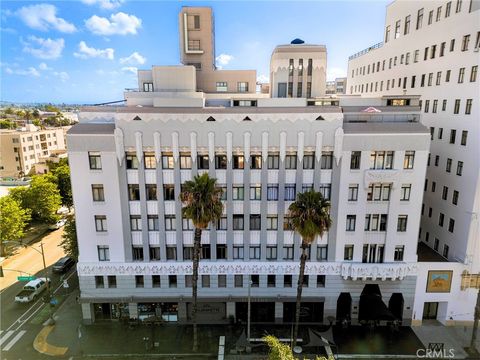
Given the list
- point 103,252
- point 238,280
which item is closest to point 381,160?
point 238,280

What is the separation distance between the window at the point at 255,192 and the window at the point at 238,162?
2835mm

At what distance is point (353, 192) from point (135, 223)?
2570cm

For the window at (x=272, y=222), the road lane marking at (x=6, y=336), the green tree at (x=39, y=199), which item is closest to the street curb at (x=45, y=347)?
the road lane marking at (x=6, y=336)

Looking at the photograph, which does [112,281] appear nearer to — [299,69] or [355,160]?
[355,160]

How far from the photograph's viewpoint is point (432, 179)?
44.9 meters

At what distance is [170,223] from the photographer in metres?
37.3

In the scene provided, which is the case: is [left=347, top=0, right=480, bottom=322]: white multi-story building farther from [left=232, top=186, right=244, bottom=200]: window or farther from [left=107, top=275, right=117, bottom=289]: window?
[left=107, top=275, right=117, bottom=289]: window

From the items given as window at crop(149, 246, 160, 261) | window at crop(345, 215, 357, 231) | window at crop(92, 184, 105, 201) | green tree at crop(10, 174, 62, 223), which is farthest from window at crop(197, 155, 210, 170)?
green tree at crop(10, 174, 62, 223)

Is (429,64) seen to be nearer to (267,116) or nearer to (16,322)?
(267,116)

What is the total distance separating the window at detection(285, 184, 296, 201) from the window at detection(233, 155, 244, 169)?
18.9 feet

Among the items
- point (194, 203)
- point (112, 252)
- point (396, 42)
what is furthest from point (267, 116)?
point (396, 42)

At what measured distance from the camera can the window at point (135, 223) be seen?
37.1 meters

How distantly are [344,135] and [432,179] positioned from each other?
63.3ft

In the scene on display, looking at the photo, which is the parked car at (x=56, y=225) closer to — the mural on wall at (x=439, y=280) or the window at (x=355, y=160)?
the window at (x=355, y=160)
